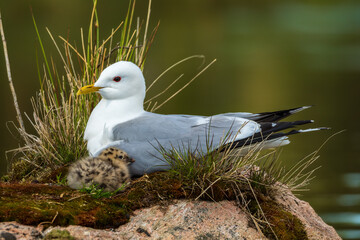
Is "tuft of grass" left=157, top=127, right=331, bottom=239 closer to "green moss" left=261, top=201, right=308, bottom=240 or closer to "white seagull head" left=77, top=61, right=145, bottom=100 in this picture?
"green moss" left=261, top=201, right=308, bottom=240

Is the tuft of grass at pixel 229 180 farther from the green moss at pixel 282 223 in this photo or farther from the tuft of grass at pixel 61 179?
the tuft of grass at pixel 61 179

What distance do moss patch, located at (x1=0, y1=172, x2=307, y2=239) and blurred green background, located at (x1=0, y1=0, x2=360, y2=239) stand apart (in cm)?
221

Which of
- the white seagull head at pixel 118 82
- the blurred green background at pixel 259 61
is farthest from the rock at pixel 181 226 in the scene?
the blurred green background at pixel 259 61

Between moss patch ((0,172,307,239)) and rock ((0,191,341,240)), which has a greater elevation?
moss patch ((0,172,307,239))

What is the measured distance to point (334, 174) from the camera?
10961 mm

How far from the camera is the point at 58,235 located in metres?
4.12

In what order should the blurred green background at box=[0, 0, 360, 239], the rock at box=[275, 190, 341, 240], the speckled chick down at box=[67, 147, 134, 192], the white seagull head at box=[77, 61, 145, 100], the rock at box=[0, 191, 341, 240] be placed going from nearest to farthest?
the rock at box=[0, 191, 341, 240], the speckled chick down at box=[67, 147, 134, 192], the rock at box=[275, 190, 341, 240], the white seagull head at box=[77, 61, 145, 100], the blurred green background at box=[0, 0, 360, 239]

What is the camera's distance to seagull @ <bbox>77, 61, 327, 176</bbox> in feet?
17.4

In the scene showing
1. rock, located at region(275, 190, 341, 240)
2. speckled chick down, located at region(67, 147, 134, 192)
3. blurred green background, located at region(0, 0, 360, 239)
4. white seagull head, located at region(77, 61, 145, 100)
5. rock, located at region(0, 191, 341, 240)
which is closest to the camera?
rock, located at region(0, 191, 341, 240)

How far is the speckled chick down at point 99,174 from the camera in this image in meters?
4.89

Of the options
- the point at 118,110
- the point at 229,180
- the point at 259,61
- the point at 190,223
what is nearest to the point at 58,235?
the point at 190,223

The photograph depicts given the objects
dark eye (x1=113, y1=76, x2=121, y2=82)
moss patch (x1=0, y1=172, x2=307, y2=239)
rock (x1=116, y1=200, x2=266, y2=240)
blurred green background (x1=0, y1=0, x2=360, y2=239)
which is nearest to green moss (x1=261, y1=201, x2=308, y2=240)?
moss patch (x1=0, y1=172, x2=307, y2=239)

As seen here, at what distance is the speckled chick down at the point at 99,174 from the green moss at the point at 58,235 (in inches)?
30.6

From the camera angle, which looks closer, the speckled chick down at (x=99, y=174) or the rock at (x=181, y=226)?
the rock at (x=181, y=226)
